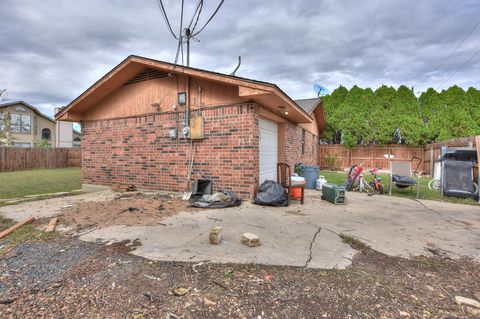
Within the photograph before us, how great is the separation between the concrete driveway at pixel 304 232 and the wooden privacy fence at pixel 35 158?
15615 millimetres

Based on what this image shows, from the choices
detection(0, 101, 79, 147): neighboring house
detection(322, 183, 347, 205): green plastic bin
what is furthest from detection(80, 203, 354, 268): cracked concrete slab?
detection(0, 101, 79, 147): neighboring house

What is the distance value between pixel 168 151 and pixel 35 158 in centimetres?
1772

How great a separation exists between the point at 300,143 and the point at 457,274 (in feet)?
28.0

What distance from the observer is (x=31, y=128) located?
24125 millimetres

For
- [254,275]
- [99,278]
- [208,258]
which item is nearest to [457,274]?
[254,275]

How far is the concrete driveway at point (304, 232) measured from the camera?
2.72 meters

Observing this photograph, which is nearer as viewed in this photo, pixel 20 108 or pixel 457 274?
pixel 457 274

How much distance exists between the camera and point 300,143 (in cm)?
1070

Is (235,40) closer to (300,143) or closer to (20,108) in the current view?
(300,143)

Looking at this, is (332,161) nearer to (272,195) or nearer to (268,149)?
(268,149)

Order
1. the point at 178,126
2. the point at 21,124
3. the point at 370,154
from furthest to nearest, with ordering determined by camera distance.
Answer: the point at 21,124, the point at 370,154, the point at 178,126

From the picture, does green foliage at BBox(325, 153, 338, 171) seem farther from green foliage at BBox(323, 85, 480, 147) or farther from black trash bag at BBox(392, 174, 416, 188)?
black trash bag at BBox(392, 174, 416, 188)

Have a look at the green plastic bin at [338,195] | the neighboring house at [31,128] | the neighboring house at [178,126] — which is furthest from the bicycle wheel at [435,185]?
the neighboring house at [31,128]

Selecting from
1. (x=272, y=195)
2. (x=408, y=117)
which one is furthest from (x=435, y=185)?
(x=408, y=117)
